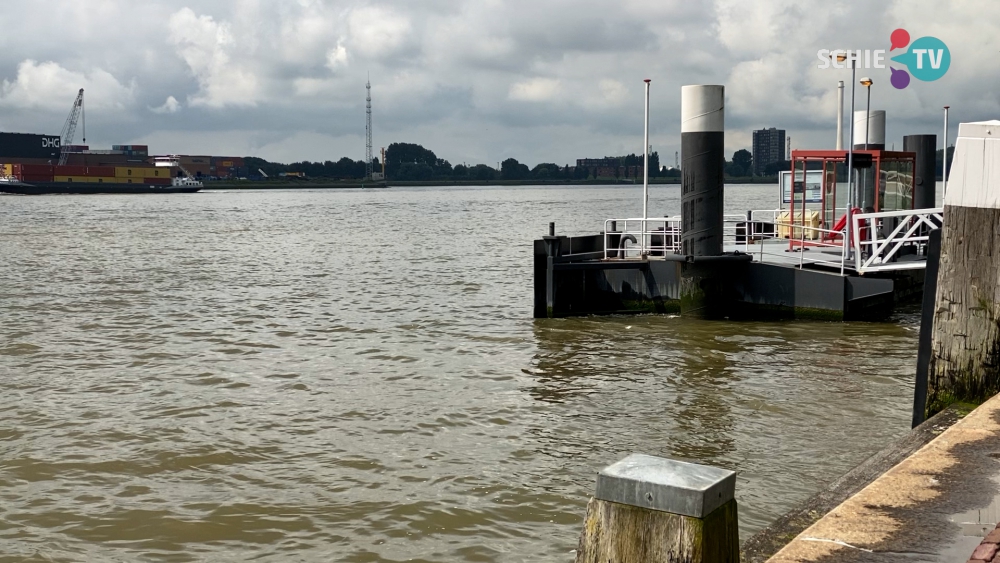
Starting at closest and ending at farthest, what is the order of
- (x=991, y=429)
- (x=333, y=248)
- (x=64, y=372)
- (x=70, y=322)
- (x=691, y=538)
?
(x=691, y=538)
(x=991, y=429)
(x=64, y=372)
(x=70, y=322)
(x=333, y=248)

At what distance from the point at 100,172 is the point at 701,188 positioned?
6073 inches

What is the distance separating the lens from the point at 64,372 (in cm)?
1549

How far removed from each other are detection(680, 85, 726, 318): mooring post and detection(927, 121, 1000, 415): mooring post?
421 inches

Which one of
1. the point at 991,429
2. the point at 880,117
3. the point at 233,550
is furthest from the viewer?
the point at 880,117

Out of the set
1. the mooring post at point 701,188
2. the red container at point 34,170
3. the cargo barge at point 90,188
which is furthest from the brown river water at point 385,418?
the red container at point 34,170

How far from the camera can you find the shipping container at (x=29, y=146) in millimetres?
188875

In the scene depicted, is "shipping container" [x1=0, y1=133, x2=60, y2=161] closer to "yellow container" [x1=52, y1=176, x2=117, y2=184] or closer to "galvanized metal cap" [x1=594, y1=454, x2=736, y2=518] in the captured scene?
"yellow container" [x1=52, y1=176, x2=117, y2=184]

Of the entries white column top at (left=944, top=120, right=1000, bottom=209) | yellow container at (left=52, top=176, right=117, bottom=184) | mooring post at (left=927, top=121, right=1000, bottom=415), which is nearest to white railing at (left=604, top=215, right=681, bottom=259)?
mooring post at (left=927, top=121, right=1000, bottom=415)

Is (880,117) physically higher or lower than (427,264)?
higher

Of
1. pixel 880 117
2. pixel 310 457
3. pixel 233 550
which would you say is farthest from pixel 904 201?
pixel 233 550

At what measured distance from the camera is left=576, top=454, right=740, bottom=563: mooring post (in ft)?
11.5

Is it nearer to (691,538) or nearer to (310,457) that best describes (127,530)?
(310,457)

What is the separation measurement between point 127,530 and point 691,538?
20.7 ft

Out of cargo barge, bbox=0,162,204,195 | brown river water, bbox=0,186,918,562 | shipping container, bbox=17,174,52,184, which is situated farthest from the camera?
cargo barge, bbox=0,162,204,195
